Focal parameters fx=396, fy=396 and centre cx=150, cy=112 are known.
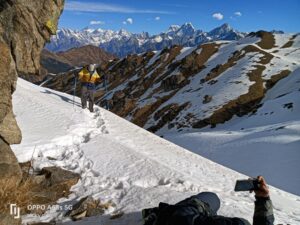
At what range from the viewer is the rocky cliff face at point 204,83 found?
276 ft

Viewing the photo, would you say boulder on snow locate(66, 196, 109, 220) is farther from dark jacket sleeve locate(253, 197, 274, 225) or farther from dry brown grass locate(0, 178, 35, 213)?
dark jacket sleeve locate(253, 197, 274, 225)

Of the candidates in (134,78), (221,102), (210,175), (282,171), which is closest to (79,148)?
(210,175)

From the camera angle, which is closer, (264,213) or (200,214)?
(200,214)

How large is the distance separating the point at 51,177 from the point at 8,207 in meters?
3.04

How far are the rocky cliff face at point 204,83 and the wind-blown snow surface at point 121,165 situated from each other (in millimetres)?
59552

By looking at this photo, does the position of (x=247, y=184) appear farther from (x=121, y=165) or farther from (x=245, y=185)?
(x=121, y=165)

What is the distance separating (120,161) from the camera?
13.6m

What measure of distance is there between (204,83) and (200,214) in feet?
330

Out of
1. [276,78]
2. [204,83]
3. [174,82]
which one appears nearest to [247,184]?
[276,78]

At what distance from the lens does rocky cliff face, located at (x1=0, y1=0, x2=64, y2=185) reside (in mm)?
9930

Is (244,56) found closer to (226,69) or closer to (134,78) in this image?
(226,69)

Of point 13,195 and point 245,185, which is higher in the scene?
point 245,185

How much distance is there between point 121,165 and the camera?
1319 centimetres
